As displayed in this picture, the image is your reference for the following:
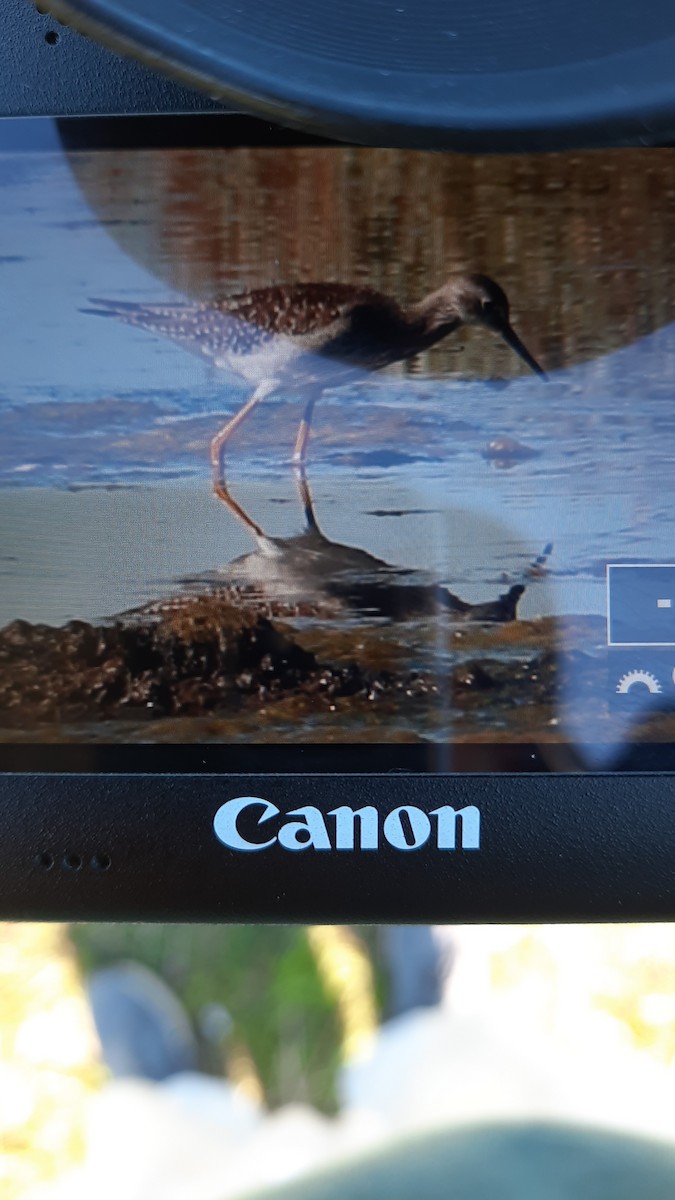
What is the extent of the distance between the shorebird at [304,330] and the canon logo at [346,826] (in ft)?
0.60

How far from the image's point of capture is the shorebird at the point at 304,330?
587 millimetres

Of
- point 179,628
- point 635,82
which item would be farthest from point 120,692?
point 635,82

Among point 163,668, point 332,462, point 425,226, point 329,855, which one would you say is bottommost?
point 329,855

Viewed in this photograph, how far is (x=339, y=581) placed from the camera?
602mm

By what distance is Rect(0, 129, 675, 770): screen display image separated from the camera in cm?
59

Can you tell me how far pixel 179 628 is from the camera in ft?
2.00

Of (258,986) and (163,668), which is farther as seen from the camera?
(258,986)

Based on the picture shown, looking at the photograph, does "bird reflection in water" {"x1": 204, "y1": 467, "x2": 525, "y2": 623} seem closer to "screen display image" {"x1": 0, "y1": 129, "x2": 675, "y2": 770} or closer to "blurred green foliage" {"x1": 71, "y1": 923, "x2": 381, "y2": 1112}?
"screen display image" {"x1": 0, "y1": 129, "x2": 675, "y2": 770}

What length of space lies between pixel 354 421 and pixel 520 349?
90mm

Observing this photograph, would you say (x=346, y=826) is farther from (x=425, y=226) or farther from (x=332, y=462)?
(x=425, y=226)

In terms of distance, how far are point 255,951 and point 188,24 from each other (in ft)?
1.76

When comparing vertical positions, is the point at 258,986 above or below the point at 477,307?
below

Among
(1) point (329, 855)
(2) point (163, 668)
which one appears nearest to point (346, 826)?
(1) point (329, 855)

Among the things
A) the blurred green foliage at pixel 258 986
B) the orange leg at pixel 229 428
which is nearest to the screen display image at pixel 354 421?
the orange leg at pixel 229 428
